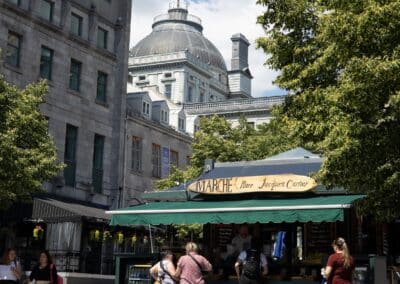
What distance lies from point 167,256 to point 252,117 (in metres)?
57.6

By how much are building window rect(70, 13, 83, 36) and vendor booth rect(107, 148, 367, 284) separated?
17.4 m

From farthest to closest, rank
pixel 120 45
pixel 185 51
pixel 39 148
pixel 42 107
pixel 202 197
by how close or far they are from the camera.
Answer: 1. pixel 185 51
2. pixel 120 45
3. pixel 42 107
4. pixel 39 148
5. pixel 202 197

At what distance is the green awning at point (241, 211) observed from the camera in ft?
Answer: 48.5

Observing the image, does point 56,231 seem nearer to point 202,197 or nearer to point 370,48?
point 202,197

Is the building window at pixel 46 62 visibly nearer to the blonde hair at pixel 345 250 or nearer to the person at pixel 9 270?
the person at pixel 9 270

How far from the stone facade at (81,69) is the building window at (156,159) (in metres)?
5.90

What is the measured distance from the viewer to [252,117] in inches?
2778

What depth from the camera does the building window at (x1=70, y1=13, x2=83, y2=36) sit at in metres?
33.8

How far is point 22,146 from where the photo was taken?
76.3 feet

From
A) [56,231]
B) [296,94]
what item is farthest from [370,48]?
[56,231]

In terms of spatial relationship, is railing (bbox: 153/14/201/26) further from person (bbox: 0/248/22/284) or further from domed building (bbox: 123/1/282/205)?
person (bbox: 0/248/22/284)

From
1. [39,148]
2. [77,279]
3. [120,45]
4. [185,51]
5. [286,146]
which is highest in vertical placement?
[185,51]

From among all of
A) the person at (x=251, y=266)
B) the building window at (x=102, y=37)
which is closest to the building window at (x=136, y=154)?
the building window at (x=102, y=37)

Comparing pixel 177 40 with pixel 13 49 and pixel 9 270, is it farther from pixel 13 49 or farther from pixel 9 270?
pixel 9 270
